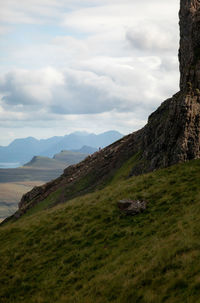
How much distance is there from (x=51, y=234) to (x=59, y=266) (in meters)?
6.79

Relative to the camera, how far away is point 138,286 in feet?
58.5

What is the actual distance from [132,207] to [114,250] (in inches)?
257

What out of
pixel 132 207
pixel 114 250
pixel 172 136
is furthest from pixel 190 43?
pixel 114 250

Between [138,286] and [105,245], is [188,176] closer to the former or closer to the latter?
[105,245]

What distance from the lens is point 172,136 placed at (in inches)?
1861

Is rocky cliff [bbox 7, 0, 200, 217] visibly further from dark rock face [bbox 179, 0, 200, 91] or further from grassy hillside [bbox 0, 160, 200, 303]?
grassy hillside [bbox 0, 160, 200, 303]

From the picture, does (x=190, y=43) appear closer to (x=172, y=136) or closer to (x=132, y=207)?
(x=172, y=136)

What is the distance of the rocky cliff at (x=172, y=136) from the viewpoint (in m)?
44.2

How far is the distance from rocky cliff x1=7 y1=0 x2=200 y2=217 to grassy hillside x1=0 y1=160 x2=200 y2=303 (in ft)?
20.1

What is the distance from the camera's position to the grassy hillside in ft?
58.7

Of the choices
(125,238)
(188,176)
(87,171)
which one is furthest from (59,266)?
(87,171)

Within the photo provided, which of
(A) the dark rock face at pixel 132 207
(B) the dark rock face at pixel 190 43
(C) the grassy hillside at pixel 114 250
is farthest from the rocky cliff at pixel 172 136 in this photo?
(A) the dark rock face at pixel 132 207

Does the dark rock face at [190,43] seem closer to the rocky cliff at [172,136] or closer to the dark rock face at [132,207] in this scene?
the rocky cliff at [172,136]

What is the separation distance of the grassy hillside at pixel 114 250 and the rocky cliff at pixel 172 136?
6.12m
